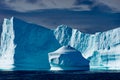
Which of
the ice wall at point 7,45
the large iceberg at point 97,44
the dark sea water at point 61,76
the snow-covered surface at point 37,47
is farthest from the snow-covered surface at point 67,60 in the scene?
the large iceberg at point 97,44

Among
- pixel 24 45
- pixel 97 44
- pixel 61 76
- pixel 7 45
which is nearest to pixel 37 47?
pixel 24 45

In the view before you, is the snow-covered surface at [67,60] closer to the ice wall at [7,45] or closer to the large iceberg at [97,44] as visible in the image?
the ice wall at [7,45]

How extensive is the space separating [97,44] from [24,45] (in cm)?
3039

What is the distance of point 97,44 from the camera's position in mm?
136375

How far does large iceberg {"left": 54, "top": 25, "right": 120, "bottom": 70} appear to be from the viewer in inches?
5054

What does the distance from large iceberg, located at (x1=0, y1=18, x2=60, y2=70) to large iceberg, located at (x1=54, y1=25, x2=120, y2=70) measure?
11505 millimetres

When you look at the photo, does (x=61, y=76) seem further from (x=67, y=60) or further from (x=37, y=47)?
(x=37, y=47)

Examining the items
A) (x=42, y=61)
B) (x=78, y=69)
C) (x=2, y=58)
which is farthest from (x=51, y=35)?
(x=78, y=69)

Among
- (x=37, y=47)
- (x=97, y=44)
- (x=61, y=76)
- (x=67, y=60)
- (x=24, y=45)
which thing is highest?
(x=97, y=44)

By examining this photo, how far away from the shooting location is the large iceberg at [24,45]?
399 feet

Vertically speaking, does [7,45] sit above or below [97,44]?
below

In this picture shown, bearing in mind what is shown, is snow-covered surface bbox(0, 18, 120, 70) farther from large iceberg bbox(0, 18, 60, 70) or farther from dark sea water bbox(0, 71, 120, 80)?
dark sea water bbox(0, 71, 120, 80)

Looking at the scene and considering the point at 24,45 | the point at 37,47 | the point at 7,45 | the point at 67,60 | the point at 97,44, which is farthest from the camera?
the point at 97,44

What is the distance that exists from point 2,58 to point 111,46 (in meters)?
42.4
